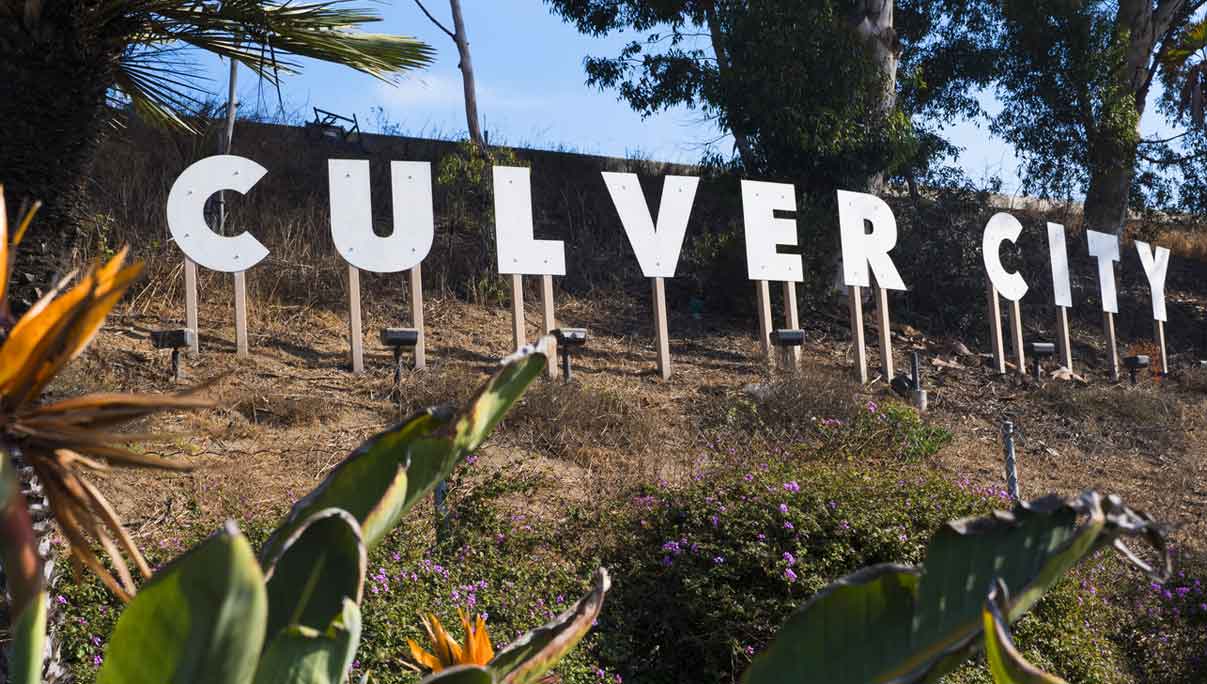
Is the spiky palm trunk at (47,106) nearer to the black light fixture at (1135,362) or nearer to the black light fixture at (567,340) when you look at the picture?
the black light fixture at (567,340)

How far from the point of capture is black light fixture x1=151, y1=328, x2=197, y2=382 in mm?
10125

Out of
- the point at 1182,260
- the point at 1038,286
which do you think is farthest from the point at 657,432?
the point at 1182,260

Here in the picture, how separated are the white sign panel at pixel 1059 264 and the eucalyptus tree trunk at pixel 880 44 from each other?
8.08 feet

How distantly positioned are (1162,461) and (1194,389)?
4.47 metres

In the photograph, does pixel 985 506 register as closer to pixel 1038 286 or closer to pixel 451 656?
pixel 451 656

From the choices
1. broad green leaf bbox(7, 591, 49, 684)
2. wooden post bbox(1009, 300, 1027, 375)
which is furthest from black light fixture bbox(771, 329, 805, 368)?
broad green leaf bbox(7, 591, 49, 684)

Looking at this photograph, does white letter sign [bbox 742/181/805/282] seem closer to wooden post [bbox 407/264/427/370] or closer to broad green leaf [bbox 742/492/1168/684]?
wooden post [bbox 407/264/427/370]

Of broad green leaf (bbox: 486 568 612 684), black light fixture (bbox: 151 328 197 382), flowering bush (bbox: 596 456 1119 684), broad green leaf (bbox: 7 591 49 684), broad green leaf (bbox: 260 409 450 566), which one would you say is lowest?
flowering bush (bbox: 596 456 1119 684)

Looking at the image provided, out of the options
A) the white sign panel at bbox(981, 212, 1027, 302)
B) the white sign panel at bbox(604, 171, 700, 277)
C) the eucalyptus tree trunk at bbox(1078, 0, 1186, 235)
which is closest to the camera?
the white sign panel at bbox(604, 171, 700, 277)

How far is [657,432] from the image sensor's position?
33.3ft

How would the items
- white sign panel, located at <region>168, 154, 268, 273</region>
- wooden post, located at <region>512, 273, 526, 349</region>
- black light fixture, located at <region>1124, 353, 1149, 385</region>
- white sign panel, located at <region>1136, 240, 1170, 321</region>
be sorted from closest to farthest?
white sign panel, located at <region>168, 154, 268, 273</region> → wooden post, located at <region>512, 273, 526, 349</region> → black light fixture, located at <region>1124, 353, 1149, 385</region> → white sign panel, located at <region>1136, 240, 1170, 321</region>

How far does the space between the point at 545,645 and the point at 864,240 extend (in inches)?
483

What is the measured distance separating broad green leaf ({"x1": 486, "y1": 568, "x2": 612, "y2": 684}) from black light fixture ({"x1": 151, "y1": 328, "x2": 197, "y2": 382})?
29.1ft

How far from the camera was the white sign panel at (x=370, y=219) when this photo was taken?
11148 mm
